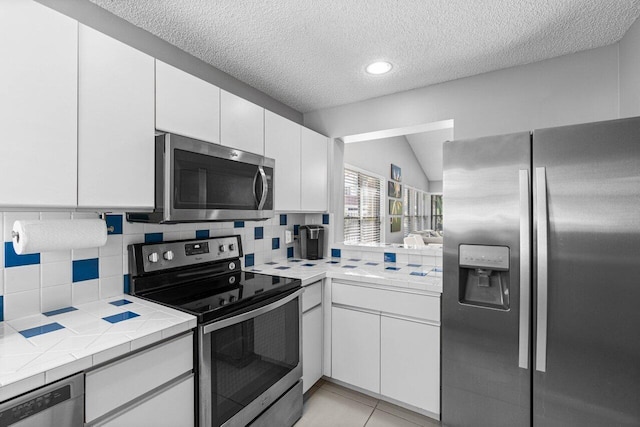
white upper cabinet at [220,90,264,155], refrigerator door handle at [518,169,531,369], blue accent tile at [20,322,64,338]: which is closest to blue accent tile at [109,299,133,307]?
blue accent tile at [20,322,64,338]

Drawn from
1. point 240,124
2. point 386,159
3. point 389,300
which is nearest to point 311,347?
point 389,300

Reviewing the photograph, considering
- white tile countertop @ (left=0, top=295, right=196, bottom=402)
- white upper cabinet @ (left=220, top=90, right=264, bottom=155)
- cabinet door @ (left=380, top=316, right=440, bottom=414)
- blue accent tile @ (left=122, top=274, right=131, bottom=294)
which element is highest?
white upper cabinet @ (left=220, top=90, right=264, bottom=155)

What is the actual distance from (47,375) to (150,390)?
0.37m

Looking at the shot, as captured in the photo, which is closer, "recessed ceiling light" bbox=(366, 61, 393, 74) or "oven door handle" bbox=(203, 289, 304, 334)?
"oven door handle" bbox=(203, 289, 304, 334)

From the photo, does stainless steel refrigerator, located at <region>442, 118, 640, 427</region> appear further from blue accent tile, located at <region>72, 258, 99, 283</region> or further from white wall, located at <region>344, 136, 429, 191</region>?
white wall, located at <region>344, 136, 429, 191</region>

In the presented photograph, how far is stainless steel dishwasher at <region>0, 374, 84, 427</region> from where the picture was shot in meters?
0.81

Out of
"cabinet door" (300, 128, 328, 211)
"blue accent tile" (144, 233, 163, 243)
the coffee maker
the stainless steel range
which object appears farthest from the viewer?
the coffee maker

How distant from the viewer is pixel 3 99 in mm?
973

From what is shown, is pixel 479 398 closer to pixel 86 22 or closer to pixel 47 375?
pixel 47 375

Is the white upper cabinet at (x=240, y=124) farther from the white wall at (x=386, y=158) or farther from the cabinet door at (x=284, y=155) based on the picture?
the white wall at (x=386, y=158)

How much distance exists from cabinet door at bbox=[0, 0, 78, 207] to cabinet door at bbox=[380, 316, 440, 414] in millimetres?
1834

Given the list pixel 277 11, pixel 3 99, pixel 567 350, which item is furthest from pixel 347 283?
pixel 3 99

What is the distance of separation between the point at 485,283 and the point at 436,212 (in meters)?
8.66

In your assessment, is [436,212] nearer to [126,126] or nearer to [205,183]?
[205,183]
